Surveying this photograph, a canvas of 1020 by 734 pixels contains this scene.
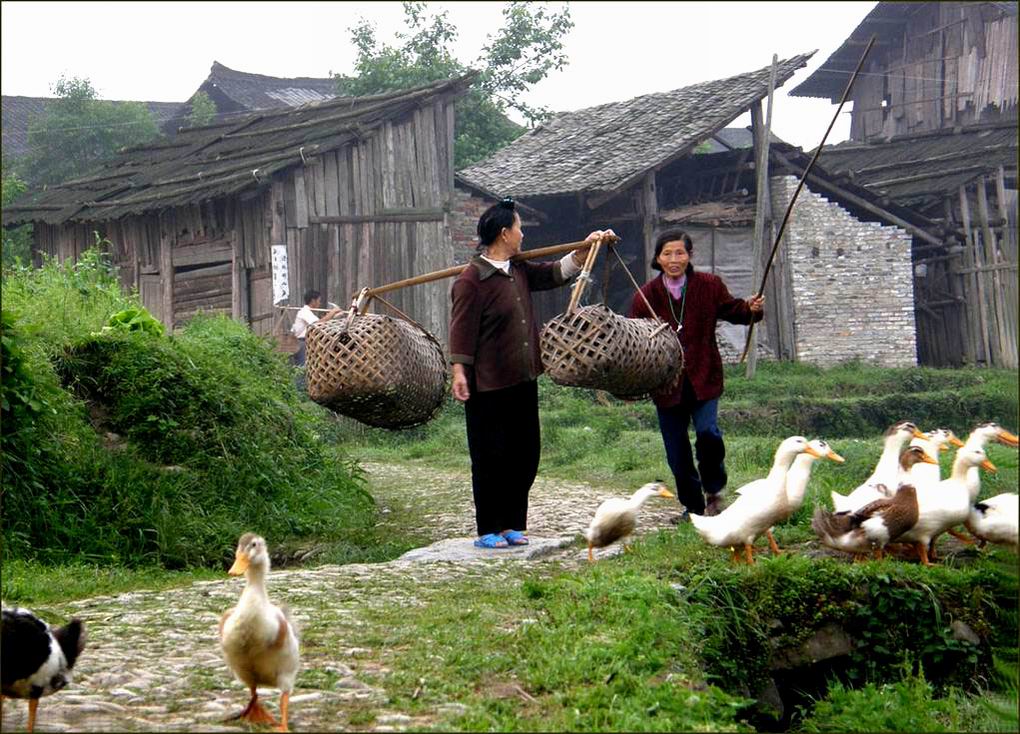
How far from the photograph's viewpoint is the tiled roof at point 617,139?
2016cm

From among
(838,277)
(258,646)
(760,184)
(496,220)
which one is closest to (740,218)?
(838,277)

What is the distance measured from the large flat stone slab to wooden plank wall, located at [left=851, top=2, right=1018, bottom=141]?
333 cm

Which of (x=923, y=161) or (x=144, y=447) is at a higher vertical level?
(x=923, y=161)

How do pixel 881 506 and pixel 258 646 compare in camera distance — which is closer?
pixel 258 646

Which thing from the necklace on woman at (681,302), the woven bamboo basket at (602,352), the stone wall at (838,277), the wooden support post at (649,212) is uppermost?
the wooden support post at (649,212)

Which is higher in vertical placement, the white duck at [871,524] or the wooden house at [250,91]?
the wooden house at [250,91]

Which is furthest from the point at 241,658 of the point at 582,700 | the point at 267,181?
the point at 267,181

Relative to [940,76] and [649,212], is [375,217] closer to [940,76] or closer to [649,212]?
[649,212]

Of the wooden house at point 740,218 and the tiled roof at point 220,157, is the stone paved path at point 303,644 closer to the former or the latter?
the tiled roof at point 220,157

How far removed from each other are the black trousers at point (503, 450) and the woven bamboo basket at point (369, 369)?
1.19 feet

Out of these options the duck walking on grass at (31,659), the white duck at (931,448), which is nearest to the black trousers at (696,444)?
the white duck at (931,448)

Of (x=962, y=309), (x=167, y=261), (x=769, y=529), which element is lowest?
(x=769, y=529)

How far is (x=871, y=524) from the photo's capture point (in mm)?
6320

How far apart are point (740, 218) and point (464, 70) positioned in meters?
5.29
